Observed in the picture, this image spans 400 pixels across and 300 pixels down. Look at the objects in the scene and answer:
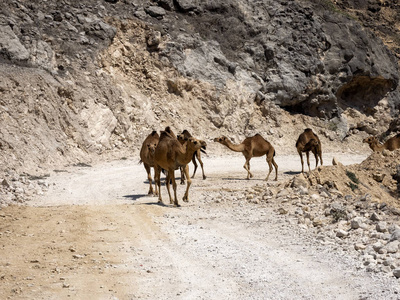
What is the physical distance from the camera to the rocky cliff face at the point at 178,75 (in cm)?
2427

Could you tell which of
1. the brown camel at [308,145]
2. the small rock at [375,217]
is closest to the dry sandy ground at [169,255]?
the small rock at [375,217]

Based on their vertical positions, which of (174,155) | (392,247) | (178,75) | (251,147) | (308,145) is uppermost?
(178,75)

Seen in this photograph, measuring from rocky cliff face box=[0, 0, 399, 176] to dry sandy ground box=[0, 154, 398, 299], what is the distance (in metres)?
8.68

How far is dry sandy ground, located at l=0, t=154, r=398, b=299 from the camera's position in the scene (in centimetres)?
721

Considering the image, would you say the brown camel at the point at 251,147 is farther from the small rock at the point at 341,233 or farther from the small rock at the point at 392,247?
the small rock at the point at 392,247

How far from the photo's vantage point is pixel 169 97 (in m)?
31.8

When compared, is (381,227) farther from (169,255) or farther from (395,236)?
(169,255)

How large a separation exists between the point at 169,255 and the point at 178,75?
24.5 metres

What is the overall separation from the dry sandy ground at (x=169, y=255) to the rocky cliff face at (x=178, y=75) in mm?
8683

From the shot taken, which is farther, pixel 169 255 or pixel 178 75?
pixel 178 75

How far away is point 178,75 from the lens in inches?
1281

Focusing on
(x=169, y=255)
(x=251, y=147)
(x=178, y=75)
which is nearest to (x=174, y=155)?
(x=169, y=255)

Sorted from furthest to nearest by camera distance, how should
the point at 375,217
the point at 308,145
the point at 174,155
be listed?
the point at 308,145 < the point at 174,155 < the point at 375,217

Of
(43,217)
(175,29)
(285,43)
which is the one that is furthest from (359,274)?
(285,43)
